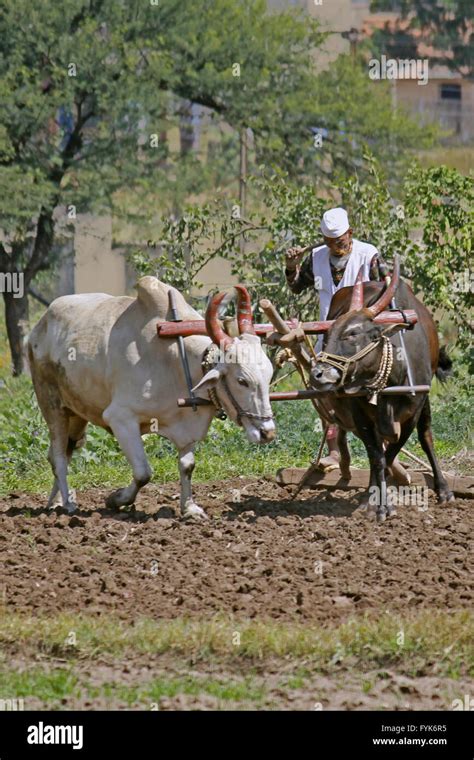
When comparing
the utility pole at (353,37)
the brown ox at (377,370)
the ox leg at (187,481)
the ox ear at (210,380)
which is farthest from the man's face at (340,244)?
the utility pole at (353,37)

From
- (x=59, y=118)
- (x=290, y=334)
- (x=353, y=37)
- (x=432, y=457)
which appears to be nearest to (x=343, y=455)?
(x=432, y=457)

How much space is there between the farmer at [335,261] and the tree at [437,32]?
107ft

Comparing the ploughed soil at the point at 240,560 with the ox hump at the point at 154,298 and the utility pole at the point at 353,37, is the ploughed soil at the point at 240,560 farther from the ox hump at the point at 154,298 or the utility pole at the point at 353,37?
the utility pole at the point at 353,37

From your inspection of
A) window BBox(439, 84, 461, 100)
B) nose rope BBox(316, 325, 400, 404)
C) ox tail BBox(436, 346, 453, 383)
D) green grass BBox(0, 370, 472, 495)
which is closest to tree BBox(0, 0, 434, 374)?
green grass BBox(0, 370, 472, 495)

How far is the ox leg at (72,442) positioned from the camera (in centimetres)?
952

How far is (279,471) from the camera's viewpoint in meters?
10.3

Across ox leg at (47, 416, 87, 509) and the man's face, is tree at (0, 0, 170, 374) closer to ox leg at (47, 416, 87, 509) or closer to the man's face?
ox leg at (47, 416, 87, 509)

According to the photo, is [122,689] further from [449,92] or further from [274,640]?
[449,92]

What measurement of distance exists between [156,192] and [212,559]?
16.6m

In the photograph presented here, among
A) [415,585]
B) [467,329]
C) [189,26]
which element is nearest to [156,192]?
[189,26]

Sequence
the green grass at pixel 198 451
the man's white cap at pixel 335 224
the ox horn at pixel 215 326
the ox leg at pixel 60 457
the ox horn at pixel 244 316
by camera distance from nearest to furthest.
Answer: the ox horn at pixel 215 326
the ox horn at pixel 244 316
the man's white cap at pixel 335 224
the ox leg at pixel 60 457
the green grass at pixel 198 451

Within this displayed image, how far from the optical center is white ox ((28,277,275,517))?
320 inches

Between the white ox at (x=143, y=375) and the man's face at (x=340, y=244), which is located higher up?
the man's face at (x=340, y=244)

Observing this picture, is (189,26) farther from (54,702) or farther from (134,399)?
(54,702)
